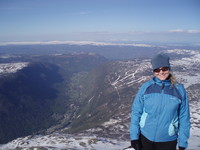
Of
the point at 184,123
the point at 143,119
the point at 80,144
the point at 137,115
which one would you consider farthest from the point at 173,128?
the point at 80,144

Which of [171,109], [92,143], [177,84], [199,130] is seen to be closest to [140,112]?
[171,109]

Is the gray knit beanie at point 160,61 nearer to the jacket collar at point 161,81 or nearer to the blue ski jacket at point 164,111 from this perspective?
the jacket collar at point 161,81

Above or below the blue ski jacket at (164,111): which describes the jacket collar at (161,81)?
above

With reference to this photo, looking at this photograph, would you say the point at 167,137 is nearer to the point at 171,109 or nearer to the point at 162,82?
the point at 171,109

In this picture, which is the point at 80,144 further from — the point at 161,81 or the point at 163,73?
the point at 163,73

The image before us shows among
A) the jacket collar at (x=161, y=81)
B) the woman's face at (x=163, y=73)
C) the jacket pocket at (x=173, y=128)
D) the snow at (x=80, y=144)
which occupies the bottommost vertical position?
the snow at (x=80, y=144)

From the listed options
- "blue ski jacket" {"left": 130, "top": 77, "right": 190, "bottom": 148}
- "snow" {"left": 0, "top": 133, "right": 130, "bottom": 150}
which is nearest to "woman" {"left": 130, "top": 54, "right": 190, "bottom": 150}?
"blue ski jacket" {"left": 130, "top": 77, "right": 190, "bottom": 148}

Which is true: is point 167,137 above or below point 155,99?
below

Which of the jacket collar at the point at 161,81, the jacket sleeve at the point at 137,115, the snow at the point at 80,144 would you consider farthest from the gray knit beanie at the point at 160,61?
the snow at the point at 80,144
